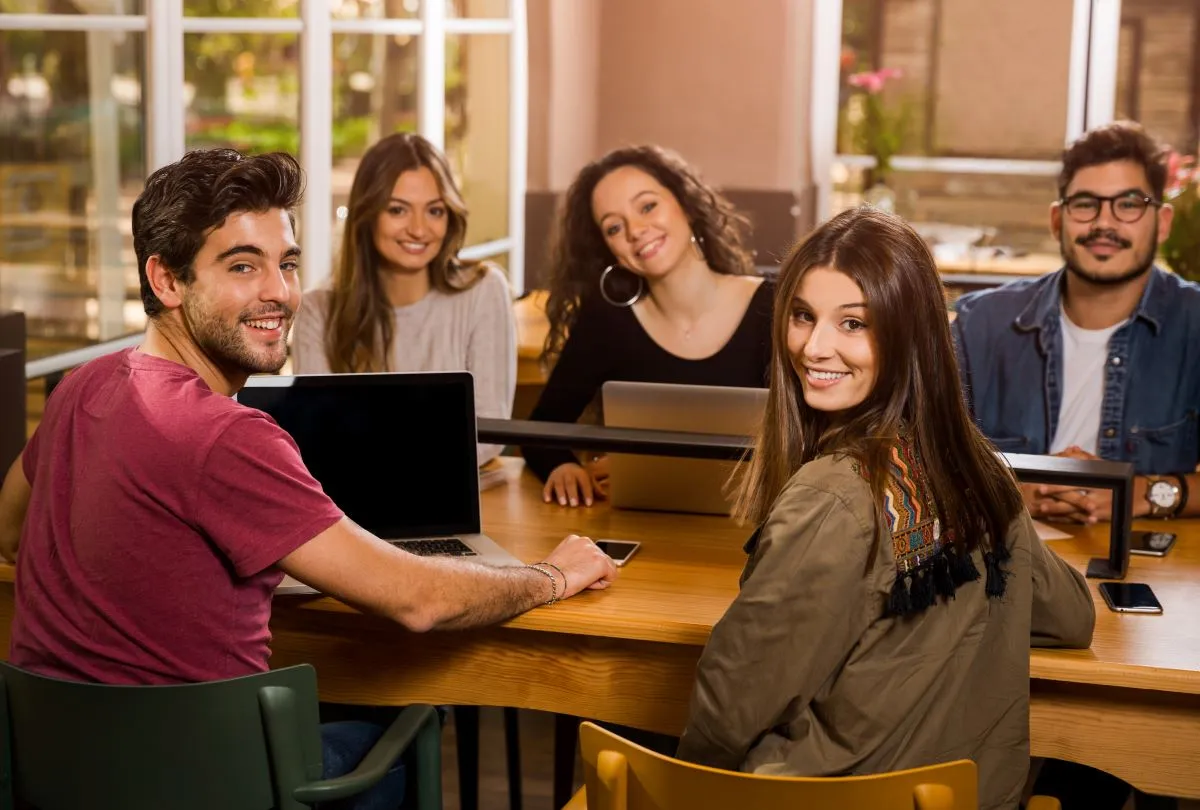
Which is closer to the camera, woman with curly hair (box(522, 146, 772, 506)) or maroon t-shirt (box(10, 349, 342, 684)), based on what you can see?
maroon t-shirt (box(10, 349, 342, 684))

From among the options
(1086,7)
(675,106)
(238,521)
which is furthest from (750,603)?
(1086,7)

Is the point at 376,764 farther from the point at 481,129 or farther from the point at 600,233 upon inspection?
the point at 481,129

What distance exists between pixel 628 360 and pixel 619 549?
30.0 inches

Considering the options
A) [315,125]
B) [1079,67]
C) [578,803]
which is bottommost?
[578,803]

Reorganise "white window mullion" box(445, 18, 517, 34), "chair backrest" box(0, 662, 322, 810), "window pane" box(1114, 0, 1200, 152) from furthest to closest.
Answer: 1. "window pane" box(1114, 0, 1200, 152)
2. "white window mullion" box(445, 18, 517, 34)
3. "chair backrest" box(0, 662, 322, 810)

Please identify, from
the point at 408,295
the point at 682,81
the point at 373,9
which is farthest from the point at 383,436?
the point at 682,81

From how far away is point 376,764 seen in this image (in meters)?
1.70

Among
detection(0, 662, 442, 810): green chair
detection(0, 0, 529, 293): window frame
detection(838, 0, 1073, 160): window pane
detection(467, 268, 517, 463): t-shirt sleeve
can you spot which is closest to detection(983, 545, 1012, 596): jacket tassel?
detection(0, 662, 442, 810): green chair

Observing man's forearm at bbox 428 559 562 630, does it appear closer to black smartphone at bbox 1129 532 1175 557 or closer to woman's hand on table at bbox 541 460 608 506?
woman's hand on table at bbox 541 460 608 506

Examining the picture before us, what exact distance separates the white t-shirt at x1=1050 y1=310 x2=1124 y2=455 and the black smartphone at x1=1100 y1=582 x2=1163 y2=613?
31.2 inches

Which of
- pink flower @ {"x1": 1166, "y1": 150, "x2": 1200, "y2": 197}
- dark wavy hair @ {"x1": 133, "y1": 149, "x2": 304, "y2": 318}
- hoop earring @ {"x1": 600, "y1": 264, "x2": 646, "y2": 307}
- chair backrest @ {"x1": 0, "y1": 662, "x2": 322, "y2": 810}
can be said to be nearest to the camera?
chair backrest @ {"x1": 0, "y1": 662, "x2": 322, "y2": 810}

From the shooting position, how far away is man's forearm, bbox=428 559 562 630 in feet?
6.09

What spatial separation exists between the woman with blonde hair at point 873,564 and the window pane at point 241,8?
98.5 inches

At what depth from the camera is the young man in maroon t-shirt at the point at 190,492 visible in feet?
5.46
